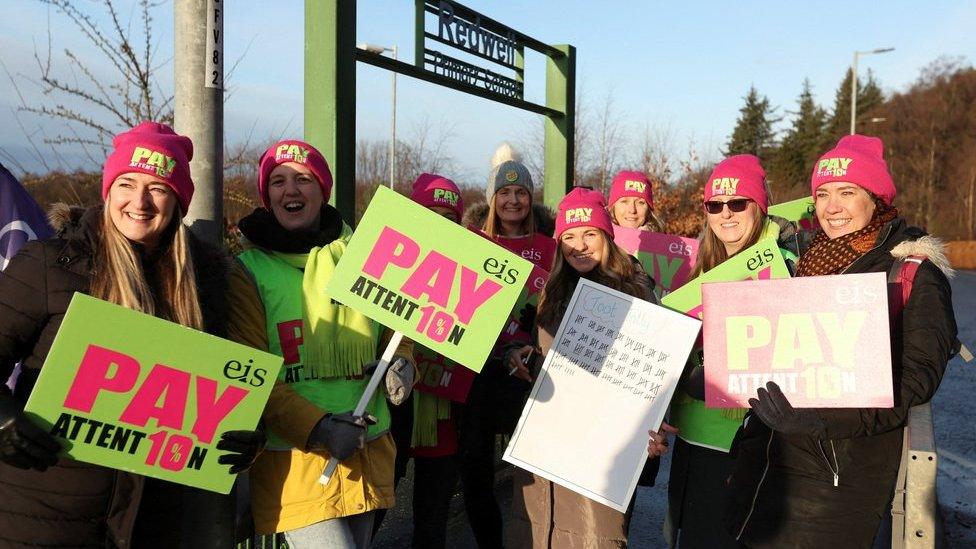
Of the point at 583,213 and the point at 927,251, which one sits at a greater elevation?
the point at 583,213

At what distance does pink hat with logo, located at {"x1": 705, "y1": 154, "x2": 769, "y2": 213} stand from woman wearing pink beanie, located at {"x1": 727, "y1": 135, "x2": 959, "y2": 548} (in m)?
0.53

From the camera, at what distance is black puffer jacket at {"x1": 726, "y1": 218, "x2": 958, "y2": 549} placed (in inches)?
94.8

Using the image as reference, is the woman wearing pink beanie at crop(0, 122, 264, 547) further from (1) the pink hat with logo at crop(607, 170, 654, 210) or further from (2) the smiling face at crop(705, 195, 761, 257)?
(1) the pink hat with logo at crop(607, 170, 654, 210)

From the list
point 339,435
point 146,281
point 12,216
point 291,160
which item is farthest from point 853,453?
point 12,216

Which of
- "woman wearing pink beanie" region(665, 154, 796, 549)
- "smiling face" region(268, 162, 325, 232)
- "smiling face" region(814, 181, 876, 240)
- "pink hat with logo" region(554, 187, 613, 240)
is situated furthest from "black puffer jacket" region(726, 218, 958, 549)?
"smiling face" region(268, 162, 325, 232)

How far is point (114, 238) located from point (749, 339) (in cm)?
196

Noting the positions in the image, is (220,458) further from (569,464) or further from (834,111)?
(834,111)

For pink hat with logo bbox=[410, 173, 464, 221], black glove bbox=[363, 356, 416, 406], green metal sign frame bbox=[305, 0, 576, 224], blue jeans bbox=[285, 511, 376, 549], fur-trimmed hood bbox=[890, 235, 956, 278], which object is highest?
green metal sign frame bbox=[305, 0, 576, 224]

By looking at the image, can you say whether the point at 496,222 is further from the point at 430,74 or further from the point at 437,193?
the point at 430,74

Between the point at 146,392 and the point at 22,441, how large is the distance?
1.00ft

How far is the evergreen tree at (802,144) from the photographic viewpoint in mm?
54375

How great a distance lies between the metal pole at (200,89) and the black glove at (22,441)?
1188 mm

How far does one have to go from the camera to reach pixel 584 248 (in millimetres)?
3447

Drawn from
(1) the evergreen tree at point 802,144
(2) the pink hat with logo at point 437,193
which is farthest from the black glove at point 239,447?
(1) the evergreen tree at point 802,144
